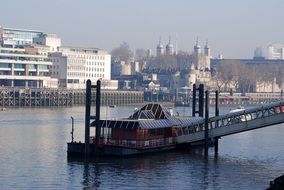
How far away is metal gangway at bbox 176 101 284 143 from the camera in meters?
67.2

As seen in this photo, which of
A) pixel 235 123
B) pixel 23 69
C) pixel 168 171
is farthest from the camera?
pixel 23 69

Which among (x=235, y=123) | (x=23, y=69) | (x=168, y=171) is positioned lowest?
(x=168, y=171)

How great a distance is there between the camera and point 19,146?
237 ft

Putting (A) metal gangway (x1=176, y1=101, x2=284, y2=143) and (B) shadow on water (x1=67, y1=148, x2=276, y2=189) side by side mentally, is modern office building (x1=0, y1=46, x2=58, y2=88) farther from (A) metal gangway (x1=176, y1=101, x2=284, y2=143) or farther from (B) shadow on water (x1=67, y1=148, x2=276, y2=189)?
(B) shadow on water (x1=67, y1=148, x2=276, y2=189)

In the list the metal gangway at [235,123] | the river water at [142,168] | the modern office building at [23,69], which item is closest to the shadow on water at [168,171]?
the river water at [142,168]

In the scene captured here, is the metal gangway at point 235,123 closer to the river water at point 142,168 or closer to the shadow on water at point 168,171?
the river water at point 142,168

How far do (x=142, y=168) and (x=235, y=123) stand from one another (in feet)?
42.9

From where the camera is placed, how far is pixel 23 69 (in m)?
191

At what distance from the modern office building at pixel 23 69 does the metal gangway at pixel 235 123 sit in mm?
119636

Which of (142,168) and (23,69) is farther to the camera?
(23,69)

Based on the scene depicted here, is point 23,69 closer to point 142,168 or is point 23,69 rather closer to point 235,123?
point 235,123

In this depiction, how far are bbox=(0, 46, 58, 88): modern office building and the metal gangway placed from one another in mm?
119636

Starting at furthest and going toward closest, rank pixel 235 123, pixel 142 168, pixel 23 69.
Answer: pixel 23 69 → pixel 235 123 → pixel 142 168

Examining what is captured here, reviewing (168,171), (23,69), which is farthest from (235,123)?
(23,69)
